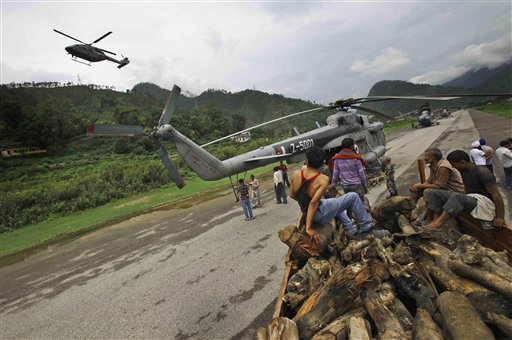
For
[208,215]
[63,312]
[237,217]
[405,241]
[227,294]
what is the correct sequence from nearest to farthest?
[405,241] < [227,294] < [63,312] < [237,217] < [208,215]

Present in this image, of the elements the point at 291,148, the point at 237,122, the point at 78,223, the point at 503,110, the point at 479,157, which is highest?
the point at 237,122

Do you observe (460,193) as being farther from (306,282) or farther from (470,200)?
(306,282)

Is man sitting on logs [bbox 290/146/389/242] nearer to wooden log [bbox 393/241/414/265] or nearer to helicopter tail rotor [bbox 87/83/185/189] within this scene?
wooden log [bbox 393/241/414/265]

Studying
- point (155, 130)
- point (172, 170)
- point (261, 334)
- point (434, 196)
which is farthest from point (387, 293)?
point (155, 130)

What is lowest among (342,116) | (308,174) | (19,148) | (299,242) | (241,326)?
(241,326)

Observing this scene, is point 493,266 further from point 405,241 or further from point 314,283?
point 314,283

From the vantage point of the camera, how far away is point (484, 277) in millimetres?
2391

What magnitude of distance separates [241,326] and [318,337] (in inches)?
110

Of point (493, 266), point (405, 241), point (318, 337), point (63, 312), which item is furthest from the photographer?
point (63, 312)

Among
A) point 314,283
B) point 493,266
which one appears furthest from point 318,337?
point 493,266

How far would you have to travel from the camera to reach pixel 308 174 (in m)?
4.41

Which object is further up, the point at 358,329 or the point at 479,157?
the point at 358,329

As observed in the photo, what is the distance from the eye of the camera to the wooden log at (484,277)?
2.24 meters

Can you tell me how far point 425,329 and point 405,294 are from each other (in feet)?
2.10
